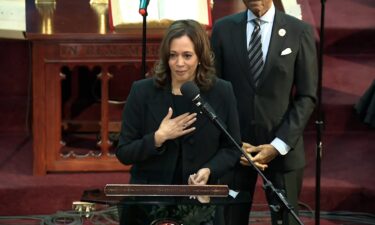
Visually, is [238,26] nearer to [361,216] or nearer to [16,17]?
[361,216]

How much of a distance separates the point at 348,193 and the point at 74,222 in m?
1.49

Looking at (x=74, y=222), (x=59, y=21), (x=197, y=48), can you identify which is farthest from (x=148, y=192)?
(x=59, y=21)

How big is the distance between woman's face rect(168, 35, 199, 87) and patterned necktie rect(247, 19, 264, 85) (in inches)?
16.4

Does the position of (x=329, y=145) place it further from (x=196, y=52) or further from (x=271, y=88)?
(x=196, y=52)

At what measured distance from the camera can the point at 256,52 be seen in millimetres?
3338

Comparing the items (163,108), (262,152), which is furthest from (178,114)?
(262,152)

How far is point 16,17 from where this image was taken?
5316 millimetres

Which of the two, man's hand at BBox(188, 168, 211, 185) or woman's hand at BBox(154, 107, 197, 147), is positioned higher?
woman's hand at BBox(154, 107, 197, 147)

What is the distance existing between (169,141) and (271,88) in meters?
0.54

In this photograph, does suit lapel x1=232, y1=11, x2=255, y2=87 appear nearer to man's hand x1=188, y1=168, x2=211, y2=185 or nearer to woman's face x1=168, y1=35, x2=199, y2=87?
woman's face x1=168, y1=35, x2=199, y2=87

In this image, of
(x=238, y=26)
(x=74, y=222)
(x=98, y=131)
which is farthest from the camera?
(x=98, y=131)

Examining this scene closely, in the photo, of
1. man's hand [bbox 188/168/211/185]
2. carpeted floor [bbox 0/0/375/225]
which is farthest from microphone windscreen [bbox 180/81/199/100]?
carpeted floor [bbox 0/0/375/225]

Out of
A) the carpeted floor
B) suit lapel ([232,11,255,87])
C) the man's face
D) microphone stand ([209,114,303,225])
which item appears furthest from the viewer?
the carpeted floor

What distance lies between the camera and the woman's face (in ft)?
9.71
